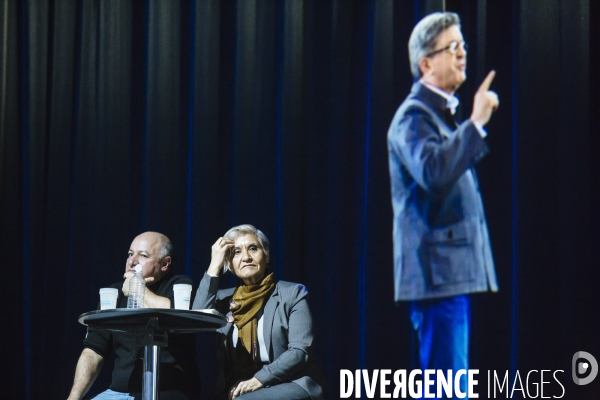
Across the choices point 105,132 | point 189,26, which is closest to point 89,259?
point 105,132

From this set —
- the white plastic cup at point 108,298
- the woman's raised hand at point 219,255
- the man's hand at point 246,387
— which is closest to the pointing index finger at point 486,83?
the woman's raised hand at point 219,255

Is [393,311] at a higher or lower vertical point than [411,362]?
higher

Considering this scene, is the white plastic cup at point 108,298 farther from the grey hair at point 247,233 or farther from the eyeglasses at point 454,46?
the eyeglasses at point 454,46

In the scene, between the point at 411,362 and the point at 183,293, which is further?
the point at 411,362

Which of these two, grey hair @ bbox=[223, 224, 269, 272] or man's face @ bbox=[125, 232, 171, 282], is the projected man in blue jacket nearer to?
grey hair @ bbox=[223, 224, 269, 272]

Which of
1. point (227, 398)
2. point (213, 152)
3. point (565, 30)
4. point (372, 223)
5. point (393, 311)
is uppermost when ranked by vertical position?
point (565, 30)

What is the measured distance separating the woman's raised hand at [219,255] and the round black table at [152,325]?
0.54 m

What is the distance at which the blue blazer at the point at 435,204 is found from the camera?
3730 mm

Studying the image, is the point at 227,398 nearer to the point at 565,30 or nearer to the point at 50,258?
the point at 50,258

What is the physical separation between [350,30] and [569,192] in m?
1.29

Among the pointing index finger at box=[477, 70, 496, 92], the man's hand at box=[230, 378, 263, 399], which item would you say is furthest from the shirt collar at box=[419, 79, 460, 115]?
the man's hand at box=[230, 378, 263, 399]

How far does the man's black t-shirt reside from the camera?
9.87 feet

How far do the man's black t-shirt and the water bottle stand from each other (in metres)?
0.15

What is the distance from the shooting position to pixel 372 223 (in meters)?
3.83
